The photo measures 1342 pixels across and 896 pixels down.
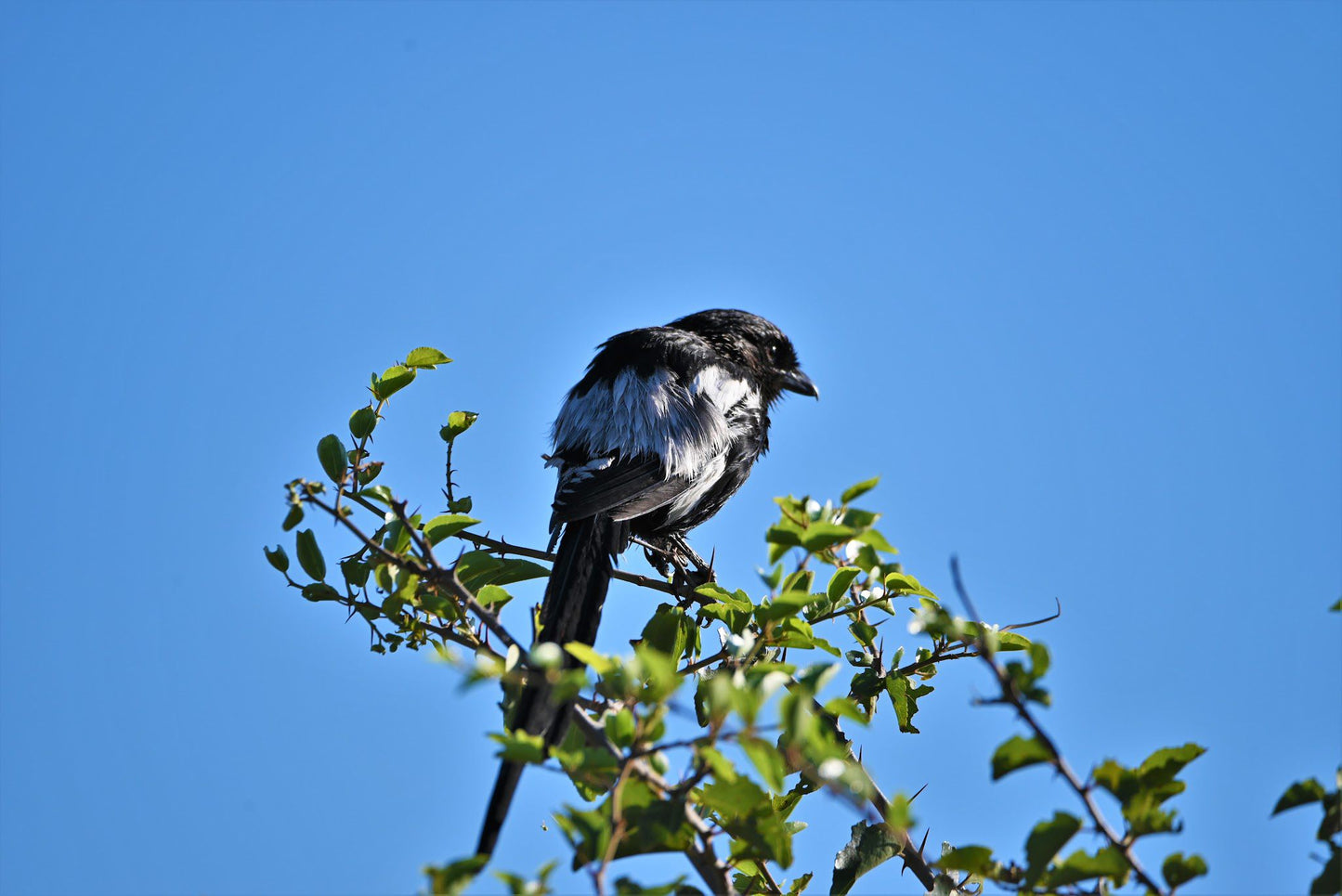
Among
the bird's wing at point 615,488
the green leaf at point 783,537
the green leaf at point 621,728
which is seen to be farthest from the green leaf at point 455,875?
the bird's wing at point 615,488

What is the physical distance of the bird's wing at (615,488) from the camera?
11.3 ft

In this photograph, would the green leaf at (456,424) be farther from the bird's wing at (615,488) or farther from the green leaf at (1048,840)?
the green leaf at (1048,840)

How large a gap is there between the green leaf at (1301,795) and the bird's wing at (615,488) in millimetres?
2150

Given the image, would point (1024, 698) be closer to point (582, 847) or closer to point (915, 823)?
point (915, 823)

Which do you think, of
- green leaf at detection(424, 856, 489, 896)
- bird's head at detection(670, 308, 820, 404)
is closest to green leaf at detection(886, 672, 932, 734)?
green leaf at detection(424, 856, 489, 896)

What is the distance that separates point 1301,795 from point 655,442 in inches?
108

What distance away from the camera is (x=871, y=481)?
1611mm

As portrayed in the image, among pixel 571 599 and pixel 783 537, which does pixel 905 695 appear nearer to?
pixel 571 599

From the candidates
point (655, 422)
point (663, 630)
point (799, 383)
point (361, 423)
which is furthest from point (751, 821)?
point (799, 383)

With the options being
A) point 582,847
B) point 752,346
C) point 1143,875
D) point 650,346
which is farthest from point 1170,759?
point 752,346

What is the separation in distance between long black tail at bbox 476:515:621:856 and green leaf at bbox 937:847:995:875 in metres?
0.84

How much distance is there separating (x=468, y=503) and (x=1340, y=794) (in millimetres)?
2182

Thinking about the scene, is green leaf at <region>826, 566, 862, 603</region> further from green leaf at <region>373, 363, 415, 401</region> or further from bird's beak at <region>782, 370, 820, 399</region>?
bird's beak at <region>782, 370, 820, 399</region>

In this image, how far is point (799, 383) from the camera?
19.5ft
